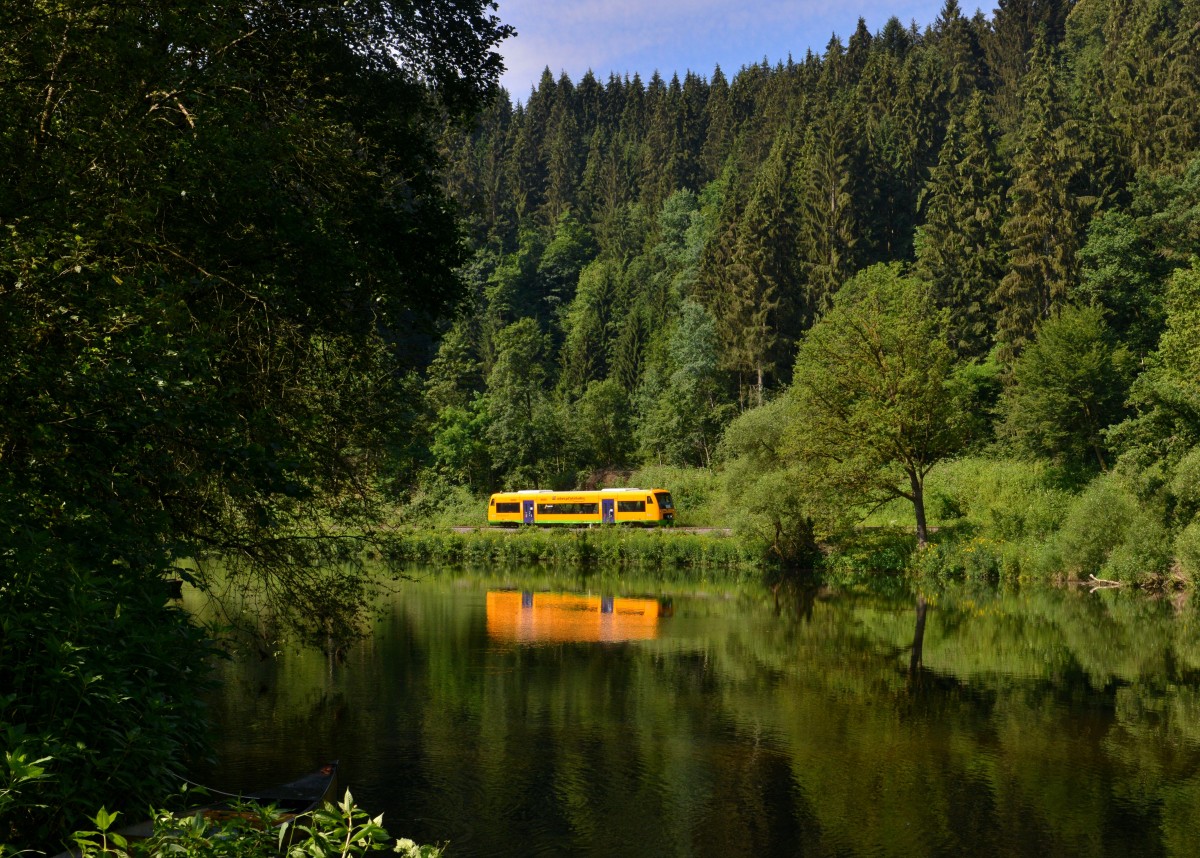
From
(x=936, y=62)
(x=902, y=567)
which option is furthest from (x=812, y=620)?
(x=936, y=62)

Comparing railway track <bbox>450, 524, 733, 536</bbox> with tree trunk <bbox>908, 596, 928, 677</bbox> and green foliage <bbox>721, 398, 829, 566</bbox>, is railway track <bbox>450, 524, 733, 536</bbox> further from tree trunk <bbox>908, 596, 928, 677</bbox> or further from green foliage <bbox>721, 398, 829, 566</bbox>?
tree trunk <bbox>908, 596, 928, 677</bbox>

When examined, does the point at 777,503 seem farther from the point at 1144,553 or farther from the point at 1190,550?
the point at 1190,550

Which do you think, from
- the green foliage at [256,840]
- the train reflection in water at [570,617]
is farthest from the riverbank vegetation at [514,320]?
the train reflection in water at [570,617]

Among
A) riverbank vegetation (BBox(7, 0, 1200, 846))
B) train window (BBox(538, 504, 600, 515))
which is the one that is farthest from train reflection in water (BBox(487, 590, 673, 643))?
train window (BBox(538, 504, 600, 515))

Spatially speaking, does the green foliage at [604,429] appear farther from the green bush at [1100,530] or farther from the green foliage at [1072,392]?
the green bush at [1100,530]

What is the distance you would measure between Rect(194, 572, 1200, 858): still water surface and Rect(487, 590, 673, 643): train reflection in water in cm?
20

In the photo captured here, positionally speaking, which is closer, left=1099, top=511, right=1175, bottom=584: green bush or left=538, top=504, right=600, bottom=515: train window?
left=1099, top=511, right=1175, bottom=584: green bush

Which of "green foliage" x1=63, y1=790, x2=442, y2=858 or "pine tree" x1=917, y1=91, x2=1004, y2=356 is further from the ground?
"pine tree" x1=917, y1=91, x2=1004, y2=356

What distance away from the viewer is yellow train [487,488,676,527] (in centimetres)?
5225

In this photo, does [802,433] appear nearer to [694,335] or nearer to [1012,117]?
[694,335]

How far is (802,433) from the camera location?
41906 millimetres

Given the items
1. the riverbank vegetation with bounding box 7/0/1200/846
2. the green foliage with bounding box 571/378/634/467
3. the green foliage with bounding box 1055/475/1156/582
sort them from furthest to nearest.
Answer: the green foliage with bounding box 571/378/634/467 < the green foliage with bounding box 1055/475/1156/582 < the riverbank vegetation with bounding box 7/0/1200/846

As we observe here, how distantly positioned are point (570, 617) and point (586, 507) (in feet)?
81.8

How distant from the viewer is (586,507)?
54.3 metres
